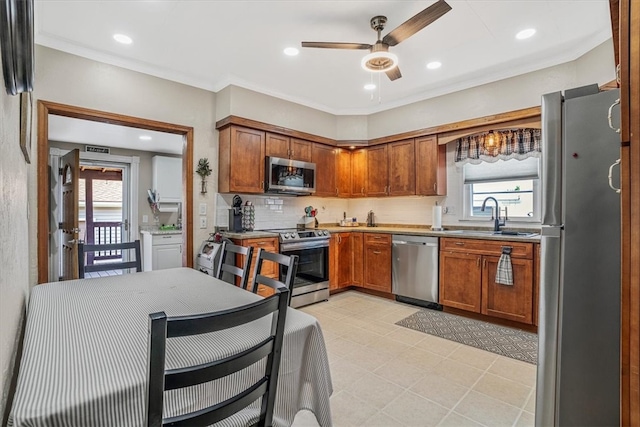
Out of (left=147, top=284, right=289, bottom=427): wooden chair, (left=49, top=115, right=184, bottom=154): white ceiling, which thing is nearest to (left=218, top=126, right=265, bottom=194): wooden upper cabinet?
(left=49, top=115, right=184, bottom=154): white ceiling

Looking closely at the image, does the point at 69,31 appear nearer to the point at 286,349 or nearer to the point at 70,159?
the point at 70,159

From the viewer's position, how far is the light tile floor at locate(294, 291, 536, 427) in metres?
1.94

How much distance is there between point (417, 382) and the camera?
90.9 inches

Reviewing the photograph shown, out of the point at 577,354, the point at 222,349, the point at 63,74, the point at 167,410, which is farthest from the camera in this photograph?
the point at 63,74

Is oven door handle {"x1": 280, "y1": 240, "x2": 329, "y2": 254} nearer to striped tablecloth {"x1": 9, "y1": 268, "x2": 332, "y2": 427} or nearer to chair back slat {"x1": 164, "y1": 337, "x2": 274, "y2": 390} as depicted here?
striped tablecloth {"x1": 9, "y1": 268, "x2": 332, "y2": 427}

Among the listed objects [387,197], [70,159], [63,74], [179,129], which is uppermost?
[63,74]

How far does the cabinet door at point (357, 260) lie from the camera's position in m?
4.60

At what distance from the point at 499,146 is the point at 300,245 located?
8.85ft

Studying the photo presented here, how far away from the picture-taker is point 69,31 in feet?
9.11

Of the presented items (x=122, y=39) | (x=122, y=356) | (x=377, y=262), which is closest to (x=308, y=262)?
(x=377, y=262)

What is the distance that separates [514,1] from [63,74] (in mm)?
3798

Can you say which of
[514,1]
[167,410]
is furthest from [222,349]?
[514,1]

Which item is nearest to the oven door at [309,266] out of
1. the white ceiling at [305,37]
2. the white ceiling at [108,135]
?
the white ceiling at [305,37]

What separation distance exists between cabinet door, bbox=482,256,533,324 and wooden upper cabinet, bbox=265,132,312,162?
2585 mm
